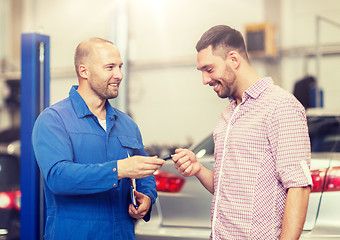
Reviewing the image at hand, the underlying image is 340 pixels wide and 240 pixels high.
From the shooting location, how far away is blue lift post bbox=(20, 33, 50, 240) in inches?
113

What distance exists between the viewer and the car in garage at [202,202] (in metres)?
2.77

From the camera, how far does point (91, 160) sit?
212 cm

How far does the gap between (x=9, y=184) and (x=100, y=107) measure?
88.2 inches

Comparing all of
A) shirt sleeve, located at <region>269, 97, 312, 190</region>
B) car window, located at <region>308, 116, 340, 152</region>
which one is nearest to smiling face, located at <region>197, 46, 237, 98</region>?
shirt sleeve, located at <region>269, 97, 312, 190</region>

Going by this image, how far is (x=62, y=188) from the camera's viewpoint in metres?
1.96

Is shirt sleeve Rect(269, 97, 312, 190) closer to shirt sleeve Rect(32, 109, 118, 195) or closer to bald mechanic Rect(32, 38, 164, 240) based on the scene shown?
bald mechanic Rect(32, 38, 164, 240)

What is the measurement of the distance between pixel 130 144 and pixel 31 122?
823 mm

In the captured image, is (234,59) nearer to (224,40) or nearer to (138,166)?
(224,40)

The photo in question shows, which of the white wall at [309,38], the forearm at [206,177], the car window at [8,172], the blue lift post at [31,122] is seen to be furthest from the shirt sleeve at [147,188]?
the white wall at [309,38]

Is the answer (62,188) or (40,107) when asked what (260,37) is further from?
(62,188)

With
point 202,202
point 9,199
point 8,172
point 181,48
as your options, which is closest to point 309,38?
point 181,48

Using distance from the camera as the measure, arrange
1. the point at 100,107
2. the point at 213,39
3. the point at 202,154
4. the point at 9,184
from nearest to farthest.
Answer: the point at 213,39 → the point at 100,107 → the point at 202,154 → the point at 9,184

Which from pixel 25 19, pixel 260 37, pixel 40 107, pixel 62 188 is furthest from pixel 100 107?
pixel 25 19

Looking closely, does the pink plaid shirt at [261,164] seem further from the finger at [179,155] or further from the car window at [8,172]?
the car window at [8,172]
